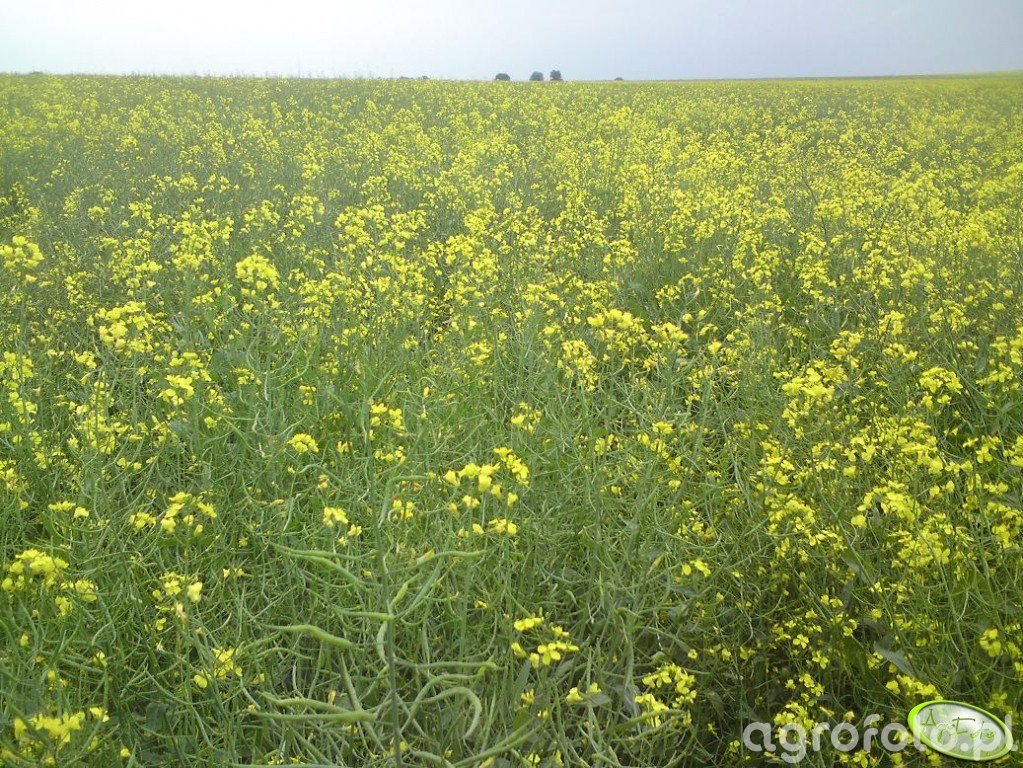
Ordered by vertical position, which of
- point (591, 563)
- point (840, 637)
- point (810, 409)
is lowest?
point (840, 637)

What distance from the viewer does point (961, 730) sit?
1820 mm

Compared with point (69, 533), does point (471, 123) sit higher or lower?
higher

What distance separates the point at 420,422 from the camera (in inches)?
105

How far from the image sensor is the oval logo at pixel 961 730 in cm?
178

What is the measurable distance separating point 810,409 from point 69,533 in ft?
8.77

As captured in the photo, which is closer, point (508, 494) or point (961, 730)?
point (961, 730)

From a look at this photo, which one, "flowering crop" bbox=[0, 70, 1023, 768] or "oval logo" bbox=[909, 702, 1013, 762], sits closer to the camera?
"oval logo" bbox=[909, 702, 1013, 762]

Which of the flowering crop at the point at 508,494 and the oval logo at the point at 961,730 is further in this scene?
the flowering crop at the point at 508,494

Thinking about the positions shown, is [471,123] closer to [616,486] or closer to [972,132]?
[972,132]

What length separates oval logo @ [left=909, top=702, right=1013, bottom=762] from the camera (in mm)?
1777

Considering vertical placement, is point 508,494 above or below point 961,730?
above

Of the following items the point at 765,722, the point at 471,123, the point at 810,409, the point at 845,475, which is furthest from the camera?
the point at 471,123

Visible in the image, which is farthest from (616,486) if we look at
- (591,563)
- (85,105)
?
(85,105)

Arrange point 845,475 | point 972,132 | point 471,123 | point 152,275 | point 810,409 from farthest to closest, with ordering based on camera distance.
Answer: point 471,123, point 972,132, point 152,275, point 810,409, point 845,475
